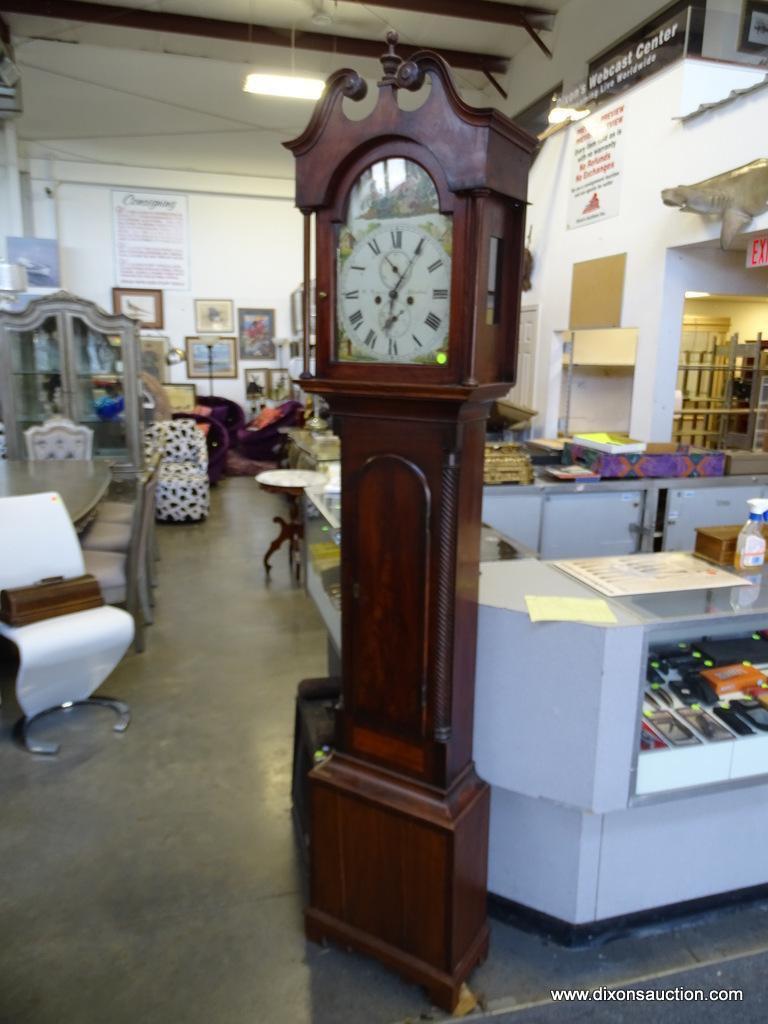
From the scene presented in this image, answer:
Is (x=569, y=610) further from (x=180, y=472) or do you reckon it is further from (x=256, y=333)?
(x=256, y=333)

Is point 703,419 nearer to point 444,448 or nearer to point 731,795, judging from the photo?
point 731,795

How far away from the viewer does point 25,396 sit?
554 cm

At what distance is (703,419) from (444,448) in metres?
4.46

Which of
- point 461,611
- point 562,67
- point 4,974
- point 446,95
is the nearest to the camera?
point 446,95

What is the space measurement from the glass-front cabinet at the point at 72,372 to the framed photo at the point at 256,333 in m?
4.31

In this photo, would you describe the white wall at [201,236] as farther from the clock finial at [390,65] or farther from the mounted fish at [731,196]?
the clock finial at [390,65]

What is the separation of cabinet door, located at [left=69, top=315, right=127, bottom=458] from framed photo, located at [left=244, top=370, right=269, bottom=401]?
4162mm

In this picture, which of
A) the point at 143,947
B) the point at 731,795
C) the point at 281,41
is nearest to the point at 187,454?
the point at 281,41

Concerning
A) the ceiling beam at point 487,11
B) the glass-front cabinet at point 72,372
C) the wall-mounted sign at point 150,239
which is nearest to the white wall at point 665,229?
the ceiling beam at point 487,11

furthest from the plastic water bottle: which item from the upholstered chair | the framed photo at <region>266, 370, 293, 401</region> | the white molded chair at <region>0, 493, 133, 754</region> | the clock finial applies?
the framed photo at <region>266, 370, 293, 401</region>

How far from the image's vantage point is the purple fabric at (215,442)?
27.9 feet

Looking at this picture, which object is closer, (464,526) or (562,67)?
(464,526)

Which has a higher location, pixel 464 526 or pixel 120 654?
pixel 464 526

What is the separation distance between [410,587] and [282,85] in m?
5.54
